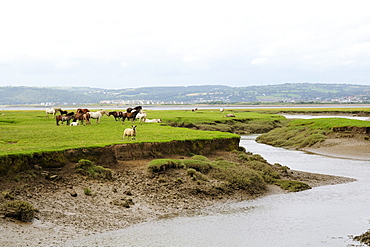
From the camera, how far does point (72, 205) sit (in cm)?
1781

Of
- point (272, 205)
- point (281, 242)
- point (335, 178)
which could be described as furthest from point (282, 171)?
point (281, 242)

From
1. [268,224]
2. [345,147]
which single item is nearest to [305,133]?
[345,147]


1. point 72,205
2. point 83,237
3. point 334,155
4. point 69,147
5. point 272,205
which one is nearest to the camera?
point 83,237

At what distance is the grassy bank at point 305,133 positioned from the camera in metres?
47.7

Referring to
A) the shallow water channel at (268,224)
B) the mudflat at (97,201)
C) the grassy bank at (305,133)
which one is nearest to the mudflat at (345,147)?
the grassy bank at (305,133)

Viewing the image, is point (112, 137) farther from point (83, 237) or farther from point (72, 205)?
point (83, 237)

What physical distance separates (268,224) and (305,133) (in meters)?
34.8

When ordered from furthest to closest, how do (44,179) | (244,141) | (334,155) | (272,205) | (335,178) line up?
1. (244,141)
2. (334,155)
3. (335,178)
4. (272,205)
5. (44,179)

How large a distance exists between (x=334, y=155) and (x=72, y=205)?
2915 cm

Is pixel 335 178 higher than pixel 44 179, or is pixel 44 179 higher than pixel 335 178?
pixel 44 179

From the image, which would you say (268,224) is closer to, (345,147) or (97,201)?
(97,201)

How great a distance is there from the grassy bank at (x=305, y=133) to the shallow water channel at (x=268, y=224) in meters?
23.4

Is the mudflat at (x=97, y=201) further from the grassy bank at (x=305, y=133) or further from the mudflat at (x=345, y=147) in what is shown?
the grassy bank at (x=305, y=133)

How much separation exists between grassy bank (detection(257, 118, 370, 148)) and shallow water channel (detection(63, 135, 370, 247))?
76.7ft
